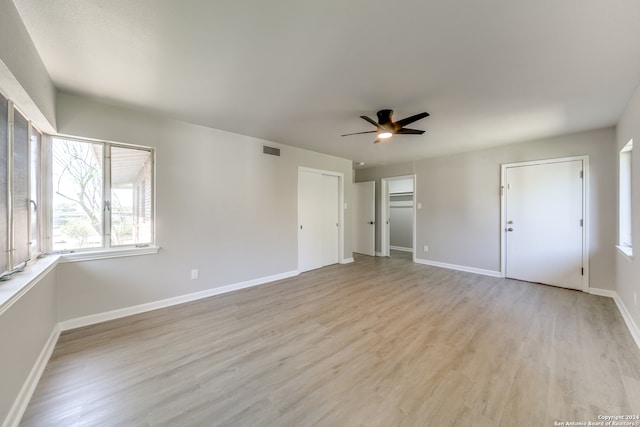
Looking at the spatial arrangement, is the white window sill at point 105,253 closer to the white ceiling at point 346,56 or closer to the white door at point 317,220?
the white ceiling at point 346,56

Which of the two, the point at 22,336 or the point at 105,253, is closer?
the point at 22,336

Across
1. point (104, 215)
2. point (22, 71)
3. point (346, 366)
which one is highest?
point (22, 71)

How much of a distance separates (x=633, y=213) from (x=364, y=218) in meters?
4.55

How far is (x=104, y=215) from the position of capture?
2.76m

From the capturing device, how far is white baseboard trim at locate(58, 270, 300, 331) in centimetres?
256

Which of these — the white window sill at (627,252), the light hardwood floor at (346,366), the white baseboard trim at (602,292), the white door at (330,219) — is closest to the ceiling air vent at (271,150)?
the white door at (330,219)

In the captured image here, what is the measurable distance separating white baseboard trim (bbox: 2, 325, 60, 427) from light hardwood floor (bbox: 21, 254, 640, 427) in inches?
1.7

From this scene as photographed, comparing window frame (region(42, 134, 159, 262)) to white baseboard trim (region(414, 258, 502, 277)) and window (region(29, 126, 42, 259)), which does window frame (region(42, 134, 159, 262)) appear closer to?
window (region(29, 126, 42, 259))

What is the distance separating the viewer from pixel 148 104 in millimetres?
2693

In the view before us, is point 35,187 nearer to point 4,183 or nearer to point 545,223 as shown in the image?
point 4,183

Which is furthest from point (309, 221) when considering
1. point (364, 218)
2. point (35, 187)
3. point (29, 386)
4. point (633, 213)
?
point (633, 213)

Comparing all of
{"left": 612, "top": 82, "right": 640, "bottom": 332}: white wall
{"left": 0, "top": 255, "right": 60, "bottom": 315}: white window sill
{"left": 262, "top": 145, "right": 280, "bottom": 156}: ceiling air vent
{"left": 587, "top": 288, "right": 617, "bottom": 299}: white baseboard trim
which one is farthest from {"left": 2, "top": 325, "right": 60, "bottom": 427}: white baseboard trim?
{"left": 587, "top": 288, "right": 617, "bottom": 299}: white baseboard trim

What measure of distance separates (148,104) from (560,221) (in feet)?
19.5

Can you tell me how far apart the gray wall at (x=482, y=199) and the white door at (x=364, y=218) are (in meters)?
0.46
